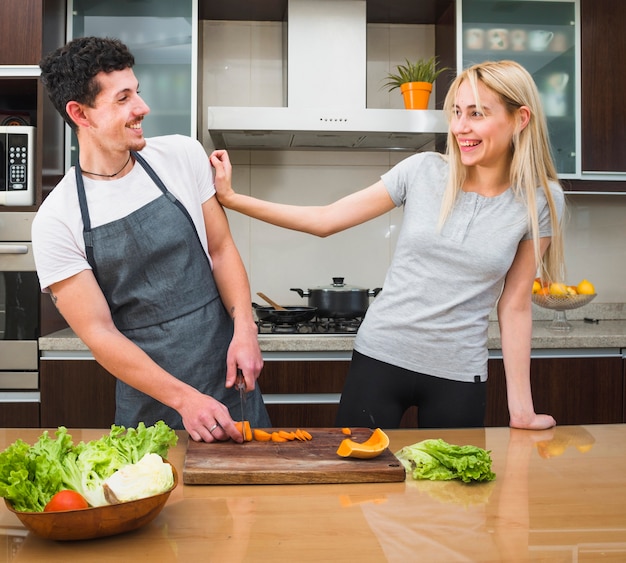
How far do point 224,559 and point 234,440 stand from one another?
448 millimetres

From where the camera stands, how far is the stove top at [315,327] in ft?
9.25

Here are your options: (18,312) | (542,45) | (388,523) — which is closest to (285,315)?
(18,312)

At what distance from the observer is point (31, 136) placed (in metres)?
2.76

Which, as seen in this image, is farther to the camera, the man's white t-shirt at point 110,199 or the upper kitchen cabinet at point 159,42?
the upper kitchen cabinet at point 159,42

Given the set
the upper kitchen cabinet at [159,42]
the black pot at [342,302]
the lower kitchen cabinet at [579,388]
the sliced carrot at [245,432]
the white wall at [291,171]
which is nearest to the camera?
the sliced carrot at [245,432]

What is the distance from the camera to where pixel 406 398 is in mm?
1802

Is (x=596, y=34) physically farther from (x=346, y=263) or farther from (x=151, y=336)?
(x=151, y=336)

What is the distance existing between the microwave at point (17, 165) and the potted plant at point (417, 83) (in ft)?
4.84

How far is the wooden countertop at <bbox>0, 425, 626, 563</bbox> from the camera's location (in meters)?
0.91

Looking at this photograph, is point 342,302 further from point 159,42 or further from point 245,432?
point 245,432

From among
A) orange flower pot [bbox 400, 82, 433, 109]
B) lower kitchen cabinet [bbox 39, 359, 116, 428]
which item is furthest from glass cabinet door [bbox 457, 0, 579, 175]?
lower kitchen cabinet [bbox 39, 359, 116, 428]

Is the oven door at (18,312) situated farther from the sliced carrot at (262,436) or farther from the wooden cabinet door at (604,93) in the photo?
the wooden cabinet door at (604,93)

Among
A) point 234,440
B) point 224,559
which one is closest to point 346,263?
point 234,440

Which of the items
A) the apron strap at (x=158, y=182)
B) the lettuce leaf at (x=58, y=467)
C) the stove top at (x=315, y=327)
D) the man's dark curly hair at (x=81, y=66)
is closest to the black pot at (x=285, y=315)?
the stove top at (x=315, y=327)
